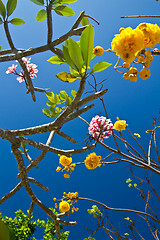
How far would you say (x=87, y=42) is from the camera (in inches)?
20.5

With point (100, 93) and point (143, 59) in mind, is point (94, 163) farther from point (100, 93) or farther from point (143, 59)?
point (143, 59)

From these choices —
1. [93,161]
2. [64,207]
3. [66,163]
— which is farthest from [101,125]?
[64,207]

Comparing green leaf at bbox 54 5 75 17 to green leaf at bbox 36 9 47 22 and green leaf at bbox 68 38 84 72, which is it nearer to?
green leaf at bbox 36 9 47 22

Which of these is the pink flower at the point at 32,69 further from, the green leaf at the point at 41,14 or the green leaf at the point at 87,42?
the green leaf at the point at 87,42

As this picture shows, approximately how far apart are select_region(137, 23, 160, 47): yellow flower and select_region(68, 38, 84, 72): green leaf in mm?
159

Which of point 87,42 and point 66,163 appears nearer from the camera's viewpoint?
point 87,42

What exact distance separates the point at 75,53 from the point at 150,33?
19cm

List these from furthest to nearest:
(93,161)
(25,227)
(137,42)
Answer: (93,161) < (25,227) < (137,42)

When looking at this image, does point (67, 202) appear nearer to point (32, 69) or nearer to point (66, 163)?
point (66, 163)

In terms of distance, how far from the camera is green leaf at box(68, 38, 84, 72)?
528 millimetres

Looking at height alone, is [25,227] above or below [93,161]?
below

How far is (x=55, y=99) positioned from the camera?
110 centimetres

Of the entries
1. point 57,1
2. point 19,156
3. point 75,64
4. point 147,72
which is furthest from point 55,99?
point 147,72

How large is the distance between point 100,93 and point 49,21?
51 cm
